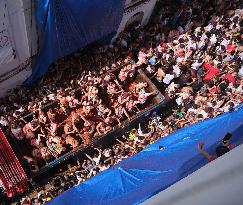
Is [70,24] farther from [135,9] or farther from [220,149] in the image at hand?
[220,149]

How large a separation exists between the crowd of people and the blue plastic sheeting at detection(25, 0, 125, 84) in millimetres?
1255

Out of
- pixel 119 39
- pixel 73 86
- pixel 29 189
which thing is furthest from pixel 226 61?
pixel 29 189

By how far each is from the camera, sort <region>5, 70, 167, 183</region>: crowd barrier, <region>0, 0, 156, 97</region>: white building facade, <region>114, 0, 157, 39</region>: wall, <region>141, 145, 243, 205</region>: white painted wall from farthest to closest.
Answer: <region>114, 0, 157, 39</region>: wall → <region>5, 70, 167, 183</region>: crowd barrier → <region>0, 0, 156, 97</region>: white building facade → <region>141, 145, 243, 205</region>: white painted wall

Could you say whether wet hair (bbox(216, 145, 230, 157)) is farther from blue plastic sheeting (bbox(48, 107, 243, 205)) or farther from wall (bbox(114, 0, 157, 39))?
wall (bbox(114, 0, 157, 39))

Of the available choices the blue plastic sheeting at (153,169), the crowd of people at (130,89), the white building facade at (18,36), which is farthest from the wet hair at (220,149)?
the white building facade at (18,36)

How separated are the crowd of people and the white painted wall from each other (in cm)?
925

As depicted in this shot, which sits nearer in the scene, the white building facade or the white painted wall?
the white painted wall

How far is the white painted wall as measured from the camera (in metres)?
5.84

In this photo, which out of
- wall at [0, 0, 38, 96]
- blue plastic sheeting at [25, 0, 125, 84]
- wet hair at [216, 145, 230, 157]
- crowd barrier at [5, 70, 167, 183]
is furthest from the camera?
crowd barrier at [5, 70, 167, 183]

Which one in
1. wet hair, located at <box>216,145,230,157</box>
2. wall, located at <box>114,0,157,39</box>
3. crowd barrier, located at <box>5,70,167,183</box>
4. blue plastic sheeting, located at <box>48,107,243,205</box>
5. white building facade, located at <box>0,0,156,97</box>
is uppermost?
white building facade, located at <box>0,0,156,97</box>

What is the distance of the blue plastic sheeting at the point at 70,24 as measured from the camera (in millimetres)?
14484

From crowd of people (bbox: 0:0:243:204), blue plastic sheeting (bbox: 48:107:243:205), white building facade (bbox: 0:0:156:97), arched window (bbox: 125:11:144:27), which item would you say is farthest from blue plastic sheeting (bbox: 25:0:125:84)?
blue plastic sheeting (bbox: 48:107:243:205)

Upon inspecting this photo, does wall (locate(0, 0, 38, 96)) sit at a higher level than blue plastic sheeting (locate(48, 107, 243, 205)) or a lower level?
higher

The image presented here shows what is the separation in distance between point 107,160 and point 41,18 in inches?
221
